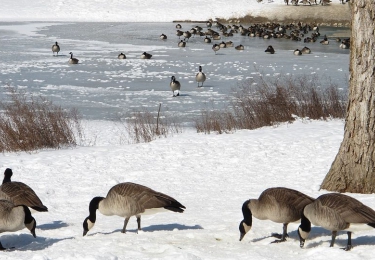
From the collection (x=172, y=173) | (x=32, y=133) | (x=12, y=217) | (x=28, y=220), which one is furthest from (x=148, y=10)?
(x=12, y=217)

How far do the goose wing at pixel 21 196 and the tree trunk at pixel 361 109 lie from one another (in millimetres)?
3729

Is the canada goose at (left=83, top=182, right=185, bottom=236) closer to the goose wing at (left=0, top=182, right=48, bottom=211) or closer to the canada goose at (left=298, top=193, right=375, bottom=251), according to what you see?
the goose wing at (left=0, top=182, right=48, bottom=211)

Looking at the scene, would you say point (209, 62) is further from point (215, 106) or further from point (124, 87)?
point (215, 106)

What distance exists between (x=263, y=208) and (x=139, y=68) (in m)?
20.2

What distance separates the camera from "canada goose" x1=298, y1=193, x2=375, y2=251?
15.5 feet

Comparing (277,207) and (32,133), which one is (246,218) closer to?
(277,207)

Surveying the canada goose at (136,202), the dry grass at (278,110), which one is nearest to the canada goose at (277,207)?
the canada goose at (136,202)

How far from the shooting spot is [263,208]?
5.31 meters

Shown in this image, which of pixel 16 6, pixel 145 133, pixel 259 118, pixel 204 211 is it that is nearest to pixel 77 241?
pixel 204 211

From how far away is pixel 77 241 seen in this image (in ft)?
17.6

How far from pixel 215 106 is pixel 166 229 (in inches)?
428

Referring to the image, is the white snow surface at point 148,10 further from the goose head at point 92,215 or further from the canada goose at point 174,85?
the goose head at point 92,215

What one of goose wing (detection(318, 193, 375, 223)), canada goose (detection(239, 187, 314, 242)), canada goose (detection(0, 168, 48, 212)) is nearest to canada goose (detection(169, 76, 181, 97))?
canada goose (detection(0, 168, 48, 212))

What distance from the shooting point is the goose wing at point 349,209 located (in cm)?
470
